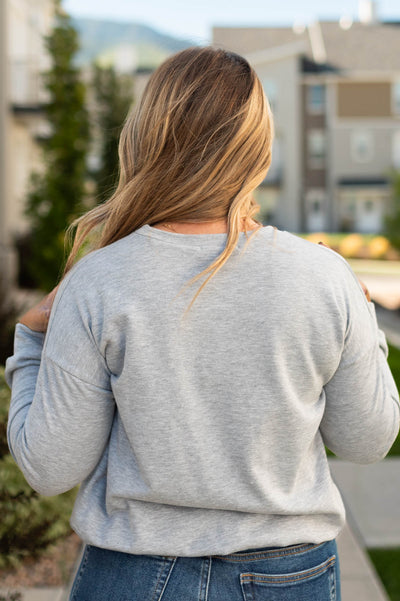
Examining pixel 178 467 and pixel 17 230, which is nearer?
pixel 178 467

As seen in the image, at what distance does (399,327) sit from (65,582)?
9931mm

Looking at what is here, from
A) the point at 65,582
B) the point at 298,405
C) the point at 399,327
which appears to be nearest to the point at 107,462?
the point at 298,405

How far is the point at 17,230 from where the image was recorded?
16844 millimetres

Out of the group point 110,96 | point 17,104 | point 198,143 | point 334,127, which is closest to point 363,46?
point 334,127

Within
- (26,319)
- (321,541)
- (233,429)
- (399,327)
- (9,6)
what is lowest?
(399,327)

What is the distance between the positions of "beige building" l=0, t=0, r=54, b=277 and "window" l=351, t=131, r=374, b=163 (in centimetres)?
2564

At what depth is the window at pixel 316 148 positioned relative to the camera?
41.3 m

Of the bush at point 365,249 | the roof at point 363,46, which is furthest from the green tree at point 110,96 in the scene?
the roof at point 363,46

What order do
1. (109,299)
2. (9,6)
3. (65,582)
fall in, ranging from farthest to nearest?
1. (9,6)
2. (65,582)
3. (109,299)

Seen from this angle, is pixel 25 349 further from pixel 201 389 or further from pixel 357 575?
pixel 357 575

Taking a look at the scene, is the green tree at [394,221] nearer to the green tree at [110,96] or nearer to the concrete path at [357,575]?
the green tree at [110,96]

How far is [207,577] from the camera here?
1392mm

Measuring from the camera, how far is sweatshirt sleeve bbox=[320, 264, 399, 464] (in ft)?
4.42

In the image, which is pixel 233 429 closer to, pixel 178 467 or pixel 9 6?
pixel 178 467
